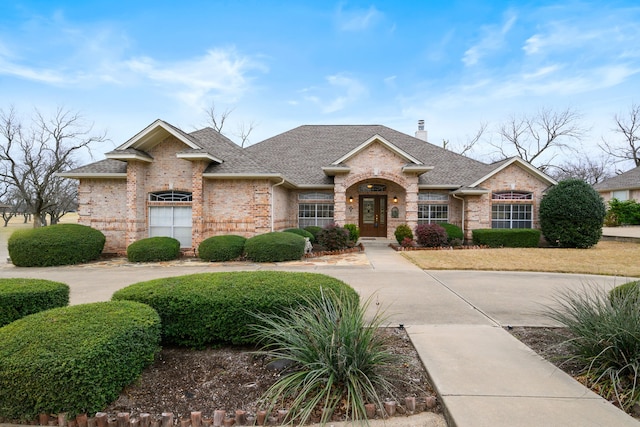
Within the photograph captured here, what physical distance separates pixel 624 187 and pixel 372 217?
2465cm


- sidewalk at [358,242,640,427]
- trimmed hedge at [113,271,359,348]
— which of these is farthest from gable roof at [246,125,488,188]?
trimmed hedge at [113,271,359,348]

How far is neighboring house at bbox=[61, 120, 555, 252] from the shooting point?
1356 centimetres

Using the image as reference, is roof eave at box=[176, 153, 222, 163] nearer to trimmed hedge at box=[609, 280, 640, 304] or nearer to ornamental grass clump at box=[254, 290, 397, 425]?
ornamental grass clump at box=[254, 290, 397, 425]

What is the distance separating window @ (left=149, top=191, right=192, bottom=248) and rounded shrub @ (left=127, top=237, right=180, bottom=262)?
1264 millimetres

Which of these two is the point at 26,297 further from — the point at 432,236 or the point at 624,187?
the point at 624,187

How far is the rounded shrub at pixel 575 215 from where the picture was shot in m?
15.0

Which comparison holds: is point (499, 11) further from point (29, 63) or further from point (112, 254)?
point (29, 63)

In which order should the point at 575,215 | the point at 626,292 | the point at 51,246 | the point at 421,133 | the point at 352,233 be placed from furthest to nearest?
1. the point at 421,133
2. the point at 352,233
3. the point at 575,215
4. the point at 51,246
5. the point at 626,292

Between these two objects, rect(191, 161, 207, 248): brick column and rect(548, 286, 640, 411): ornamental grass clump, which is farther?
rect(191, 161, 207, 248): brick column

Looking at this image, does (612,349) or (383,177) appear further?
(383,177)

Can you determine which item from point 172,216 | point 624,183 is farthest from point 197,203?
point 624,183

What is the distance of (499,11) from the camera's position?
12.0 meters

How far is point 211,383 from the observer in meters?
3.42

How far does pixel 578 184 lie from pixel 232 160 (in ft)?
53.9
